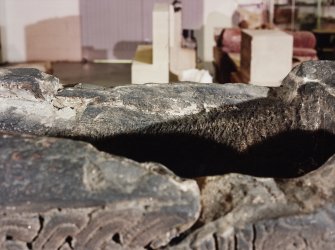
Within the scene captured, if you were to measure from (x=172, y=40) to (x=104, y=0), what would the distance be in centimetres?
431

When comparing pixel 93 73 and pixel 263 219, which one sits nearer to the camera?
pixel 263 219

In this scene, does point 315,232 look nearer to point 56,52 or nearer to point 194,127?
point 194,127

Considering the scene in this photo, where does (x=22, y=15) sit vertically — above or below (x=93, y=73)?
above

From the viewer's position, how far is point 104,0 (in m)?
11.6

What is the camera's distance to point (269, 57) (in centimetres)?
642

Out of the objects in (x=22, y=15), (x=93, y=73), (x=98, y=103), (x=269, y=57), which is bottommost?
(x=93, y=73)

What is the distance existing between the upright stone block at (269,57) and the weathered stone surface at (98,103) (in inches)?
159

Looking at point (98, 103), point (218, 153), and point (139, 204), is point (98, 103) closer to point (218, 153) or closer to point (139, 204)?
point (218, 153)

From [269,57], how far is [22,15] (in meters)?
7.03

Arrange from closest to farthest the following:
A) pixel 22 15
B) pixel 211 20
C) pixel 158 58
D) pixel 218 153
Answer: pixel 218 153 < pixel 158 58 < pixel 211 20 < pixel 22 15

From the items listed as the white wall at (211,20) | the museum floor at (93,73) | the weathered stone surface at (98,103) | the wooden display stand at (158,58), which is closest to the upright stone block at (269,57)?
the wooden display stand at (158,58)

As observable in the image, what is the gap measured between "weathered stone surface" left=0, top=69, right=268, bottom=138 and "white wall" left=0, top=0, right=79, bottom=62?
9.74m

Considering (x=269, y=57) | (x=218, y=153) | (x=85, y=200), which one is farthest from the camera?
(x=269, y=57)

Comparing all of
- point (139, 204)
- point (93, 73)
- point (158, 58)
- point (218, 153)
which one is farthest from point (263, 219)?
point (93, 73)
